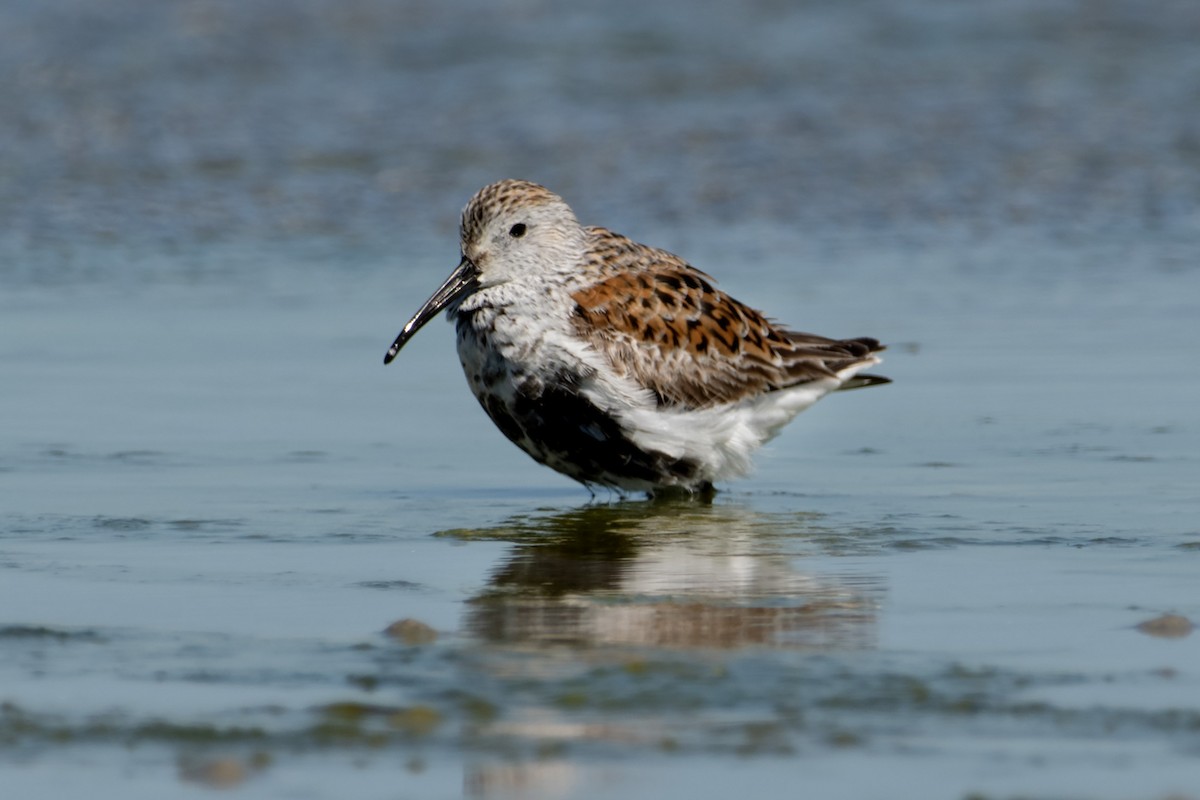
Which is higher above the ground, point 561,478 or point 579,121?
point 579,121

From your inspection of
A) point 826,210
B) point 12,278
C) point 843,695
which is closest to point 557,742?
point 843,695

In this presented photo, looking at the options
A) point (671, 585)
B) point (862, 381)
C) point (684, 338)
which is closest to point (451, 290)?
point (684, 338)

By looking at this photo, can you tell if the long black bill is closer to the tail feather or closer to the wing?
the wing

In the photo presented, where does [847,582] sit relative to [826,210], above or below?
below

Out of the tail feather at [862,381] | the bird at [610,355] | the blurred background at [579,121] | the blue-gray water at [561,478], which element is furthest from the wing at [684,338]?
the blurred background at [579,121]

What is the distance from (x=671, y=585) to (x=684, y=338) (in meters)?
1.99

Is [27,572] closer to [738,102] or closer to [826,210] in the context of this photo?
[826,210]

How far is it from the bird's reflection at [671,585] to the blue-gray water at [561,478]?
1.0 inches

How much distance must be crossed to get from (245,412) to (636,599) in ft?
10.4

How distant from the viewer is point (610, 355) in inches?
303

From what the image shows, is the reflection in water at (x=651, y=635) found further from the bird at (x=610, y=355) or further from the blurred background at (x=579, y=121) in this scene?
the blurred background at (x=579, y=121)

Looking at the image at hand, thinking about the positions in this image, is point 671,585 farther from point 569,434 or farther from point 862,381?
point 862,381

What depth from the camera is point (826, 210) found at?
12727 mm

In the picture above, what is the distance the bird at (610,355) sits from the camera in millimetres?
7617
